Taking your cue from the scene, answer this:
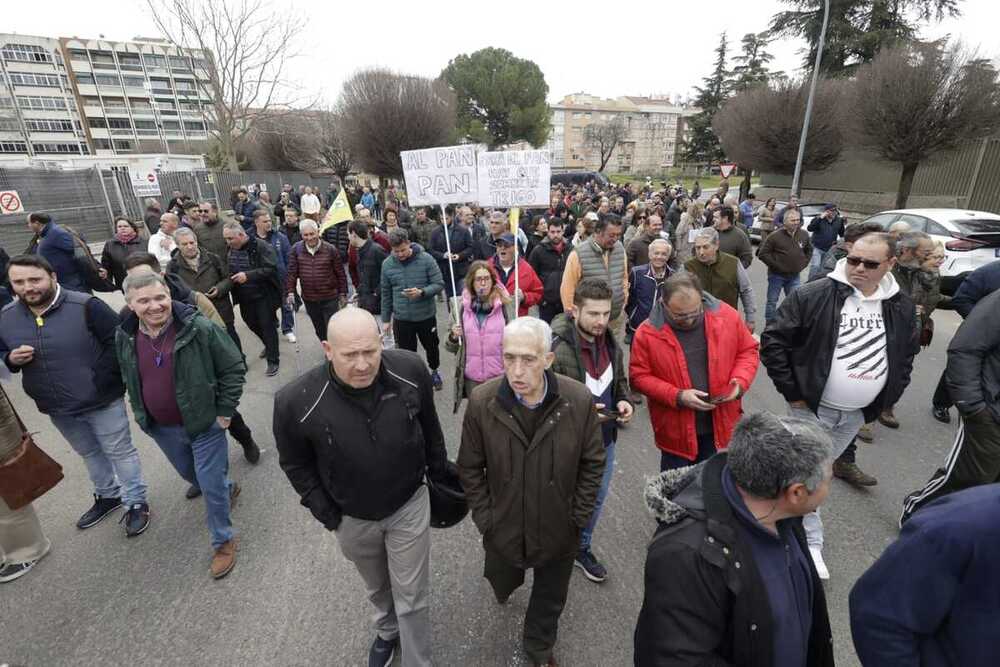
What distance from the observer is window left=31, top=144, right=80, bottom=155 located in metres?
57.2

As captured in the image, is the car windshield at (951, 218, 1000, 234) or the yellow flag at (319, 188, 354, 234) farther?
the car windshield at (951, 218, 1000, 234)

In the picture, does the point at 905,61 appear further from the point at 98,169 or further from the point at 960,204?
the point at 98,169

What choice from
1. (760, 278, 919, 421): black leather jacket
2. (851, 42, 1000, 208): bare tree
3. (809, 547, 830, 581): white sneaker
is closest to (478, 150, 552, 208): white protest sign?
(760, 278, 919, 421): black leather jacket

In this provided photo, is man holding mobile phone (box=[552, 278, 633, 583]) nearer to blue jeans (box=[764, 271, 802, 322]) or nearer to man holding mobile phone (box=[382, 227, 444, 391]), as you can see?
man holding mobile phone (box=[382, 227, 444, 391])

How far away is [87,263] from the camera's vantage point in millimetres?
5926

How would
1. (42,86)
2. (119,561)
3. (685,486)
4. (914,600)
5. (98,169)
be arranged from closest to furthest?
(914,600) < (685,486) < (119,561) < (98,169) < (42,86)

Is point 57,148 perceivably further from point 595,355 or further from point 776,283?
point 595,355

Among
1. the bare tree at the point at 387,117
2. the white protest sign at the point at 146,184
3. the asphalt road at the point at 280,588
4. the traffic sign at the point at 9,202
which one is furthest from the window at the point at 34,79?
the asphalt road at the point at 280,588

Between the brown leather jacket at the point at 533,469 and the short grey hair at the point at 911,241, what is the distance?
3837 millimetres

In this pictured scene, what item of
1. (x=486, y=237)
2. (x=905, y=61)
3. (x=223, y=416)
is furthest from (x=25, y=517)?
(x=905, y=61)

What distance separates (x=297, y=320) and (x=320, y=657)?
24.4 feet

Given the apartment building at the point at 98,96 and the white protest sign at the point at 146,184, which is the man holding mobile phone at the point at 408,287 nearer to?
the white protest sign at the point at 146,184

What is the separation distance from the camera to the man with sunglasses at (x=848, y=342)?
284 cm

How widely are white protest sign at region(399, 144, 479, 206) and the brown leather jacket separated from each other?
11.9ft
